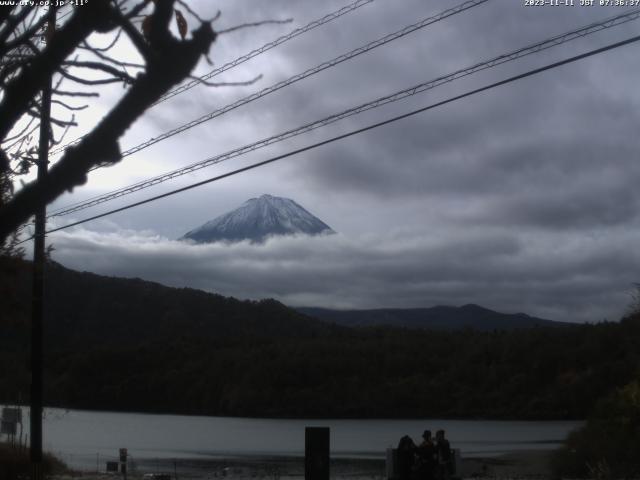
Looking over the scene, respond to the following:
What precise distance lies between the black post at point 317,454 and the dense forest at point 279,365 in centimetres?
9421

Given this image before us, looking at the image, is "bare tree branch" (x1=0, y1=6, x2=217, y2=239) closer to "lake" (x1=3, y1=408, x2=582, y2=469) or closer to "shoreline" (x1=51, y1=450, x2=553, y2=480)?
"shoreline" (x1=51, y1=450, x2=553, y2=480)

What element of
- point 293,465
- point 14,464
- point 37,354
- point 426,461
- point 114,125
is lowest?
point 293,465

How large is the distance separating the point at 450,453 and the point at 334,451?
50.8 metres

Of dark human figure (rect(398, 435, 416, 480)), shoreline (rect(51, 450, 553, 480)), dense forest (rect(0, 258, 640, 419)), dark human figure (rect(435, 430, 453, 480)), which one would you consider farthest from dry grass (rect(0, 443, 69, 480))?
dense forest (rect(0, 258, 640, 419))

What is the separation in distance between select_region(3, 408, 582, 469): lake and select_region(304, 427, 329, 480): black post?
129ft

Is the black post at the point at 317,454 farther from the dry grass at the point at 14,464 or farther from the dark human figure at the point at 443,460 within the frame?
the dry grass at the point at 14,464

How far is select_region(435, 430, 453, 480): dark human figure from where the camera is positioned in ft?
58.6

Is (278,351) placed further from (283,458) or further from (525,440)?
(283,458)

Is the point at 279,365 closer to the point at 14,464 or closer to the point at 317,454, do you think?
the point at 14,464

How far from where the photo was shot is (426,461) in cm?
1784

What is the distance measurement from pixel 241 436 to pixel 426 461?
248ft

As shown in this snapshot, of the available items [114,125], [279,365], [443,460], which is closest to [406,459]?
[443,460]

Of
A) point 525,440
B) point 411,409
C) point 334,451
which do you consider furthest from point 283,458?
point 411,409

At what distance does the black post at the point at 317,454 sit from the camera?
1407cm
